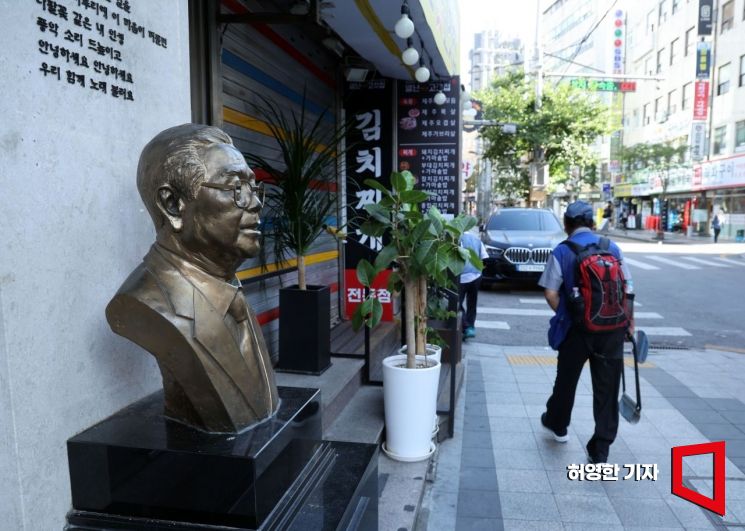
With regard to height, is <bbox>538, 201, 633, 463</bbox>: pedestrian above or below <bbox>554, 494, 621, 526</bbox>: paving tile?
above

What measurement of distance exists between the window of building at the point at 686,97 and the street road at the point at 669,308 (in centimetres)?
1495

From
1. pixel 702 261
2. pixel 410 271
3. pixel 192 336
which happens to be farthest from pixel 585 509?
pixel 702 261

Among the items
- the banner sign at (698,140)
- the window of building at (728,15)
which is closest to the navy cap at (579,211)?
the banner sign at (698,140)

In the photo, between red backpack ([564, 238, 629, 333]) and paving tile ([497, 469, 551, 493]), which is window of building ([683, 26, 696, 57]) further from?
paving tile ([497, 469, 551, 493])

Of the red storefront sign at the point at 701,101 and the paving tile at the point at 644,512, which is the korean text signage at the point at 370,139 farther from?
the red storefront sign at the point at 701,101

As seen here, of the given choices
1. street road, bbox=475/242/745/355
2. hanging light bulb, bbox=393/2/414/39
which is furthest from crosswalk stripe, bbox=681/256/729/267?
hanging light bulb, bbox=393/2/414/39

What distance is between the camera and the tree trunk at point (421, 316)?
359cm

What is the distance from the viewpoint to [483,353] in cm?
671

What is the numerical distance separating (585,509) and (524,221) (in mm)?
9634

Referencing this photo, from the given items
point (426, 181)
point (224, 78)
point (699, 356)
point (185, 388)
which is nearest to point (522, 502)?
point (185, 388)

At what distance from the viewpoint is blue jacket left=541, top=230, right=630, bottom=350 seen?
11.4 feet

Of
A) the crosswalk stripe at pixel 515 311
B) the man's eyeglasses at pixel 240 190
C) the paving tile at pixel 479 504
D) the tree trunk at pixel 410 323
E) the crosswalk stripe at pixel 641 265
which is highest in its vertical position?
the man's eyeglasses at pixel 240 190

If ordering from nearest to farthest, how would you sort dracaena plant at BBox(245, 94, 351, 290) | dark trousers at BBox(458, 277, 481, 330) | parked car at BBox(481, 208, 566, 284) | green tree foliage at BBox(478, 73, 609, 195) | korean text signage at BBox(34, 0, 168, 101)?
korean text signage at BBox(34, 0, 168, 101), dracaena plant at BBox(245, 94, 351, 290), dark trousers at BBox(458, 277, 481, 330), parked car at BBox(481, 208, 566, 284), green tree foliage at BBox(478, 73, 609, 195)

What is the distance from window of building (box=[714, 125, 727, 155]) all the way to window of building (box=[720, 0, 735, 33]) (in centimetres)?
424
